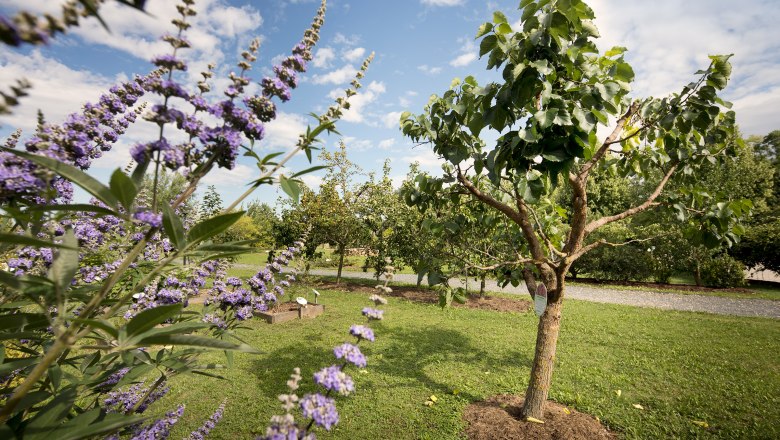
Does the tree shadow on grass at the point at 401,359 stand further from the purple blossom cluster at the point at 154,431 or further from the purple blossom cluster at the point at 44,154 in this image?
the purple blossom cluster at the point at 44,154

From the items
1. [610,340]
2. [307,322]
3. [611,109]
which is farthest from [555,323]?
[307,322]

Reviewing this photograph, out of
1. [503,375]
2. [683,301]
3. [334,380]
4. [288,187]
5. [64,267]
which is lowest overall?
[503,375]

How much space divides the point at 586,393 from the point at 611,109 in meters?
4.68

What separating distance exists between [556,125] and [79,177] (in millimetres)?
2211

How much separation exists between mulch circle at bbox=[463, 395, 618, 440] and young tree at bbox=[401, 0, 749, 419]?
216 millimetres

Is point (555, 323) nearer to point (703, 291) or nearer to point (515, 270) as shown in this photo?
point (515, 270)

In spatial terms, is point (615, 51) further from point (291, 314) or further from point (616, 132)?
point (291, 314)

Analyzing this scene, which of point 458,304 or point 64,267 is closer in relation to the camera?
point 64,267

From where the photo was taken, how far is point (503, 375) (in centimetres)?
584

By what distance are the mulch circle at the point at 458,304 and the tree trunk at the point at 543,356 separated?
22.4ft

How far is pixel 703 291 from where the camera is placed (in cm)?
1578

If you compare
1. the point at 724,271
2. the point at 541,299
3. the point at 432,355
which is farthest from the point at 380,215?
the point at 724,271

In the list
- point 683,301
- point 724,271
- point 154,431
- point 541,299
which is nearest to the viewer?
point 154,431

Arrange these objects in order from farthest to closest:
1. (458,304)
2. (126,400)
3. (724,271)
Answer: (724,271) → (458,304) → (126,400)
